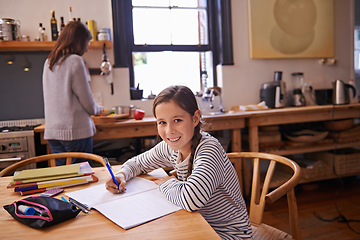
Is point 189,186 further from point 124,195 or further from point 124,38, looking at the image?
point 124,38

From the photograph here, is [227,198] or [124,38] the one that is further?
[124,38]

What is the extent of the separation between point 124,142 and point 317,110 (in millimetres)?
1899

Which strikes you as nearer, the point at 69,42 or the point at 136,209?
the point at 136,209

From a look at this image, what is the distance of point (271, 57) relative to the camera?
3.29 metres

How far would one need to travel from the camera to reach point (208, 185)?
2.97ft

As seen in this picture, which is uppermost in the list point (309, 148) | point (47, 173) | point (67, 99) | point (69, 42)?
point (69, 42)

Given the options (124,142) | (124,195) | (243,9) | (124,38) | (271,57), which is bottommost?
(124,142)

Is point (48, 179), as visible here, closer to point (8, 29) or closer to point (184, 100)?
point (184, 100)

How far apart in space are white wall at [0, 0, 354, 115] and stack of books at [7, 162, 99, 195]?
1.88m

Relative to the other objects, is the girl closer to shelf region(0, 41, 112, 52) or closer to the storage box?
shelf region(0, 41, 112, 52)

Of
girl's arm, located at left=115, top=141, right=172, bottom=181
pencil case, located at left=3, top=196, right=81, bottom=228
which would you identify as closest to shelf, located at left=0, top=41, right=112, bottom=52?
girl's arm, located at left=115, top=141, right=172, bottom=181

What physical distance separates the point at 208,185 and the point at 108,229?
33 cm

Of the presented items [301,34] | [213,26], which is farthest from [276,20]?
[213,26]

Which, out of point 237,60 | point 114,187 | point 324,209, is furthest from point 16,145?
point 324,209
